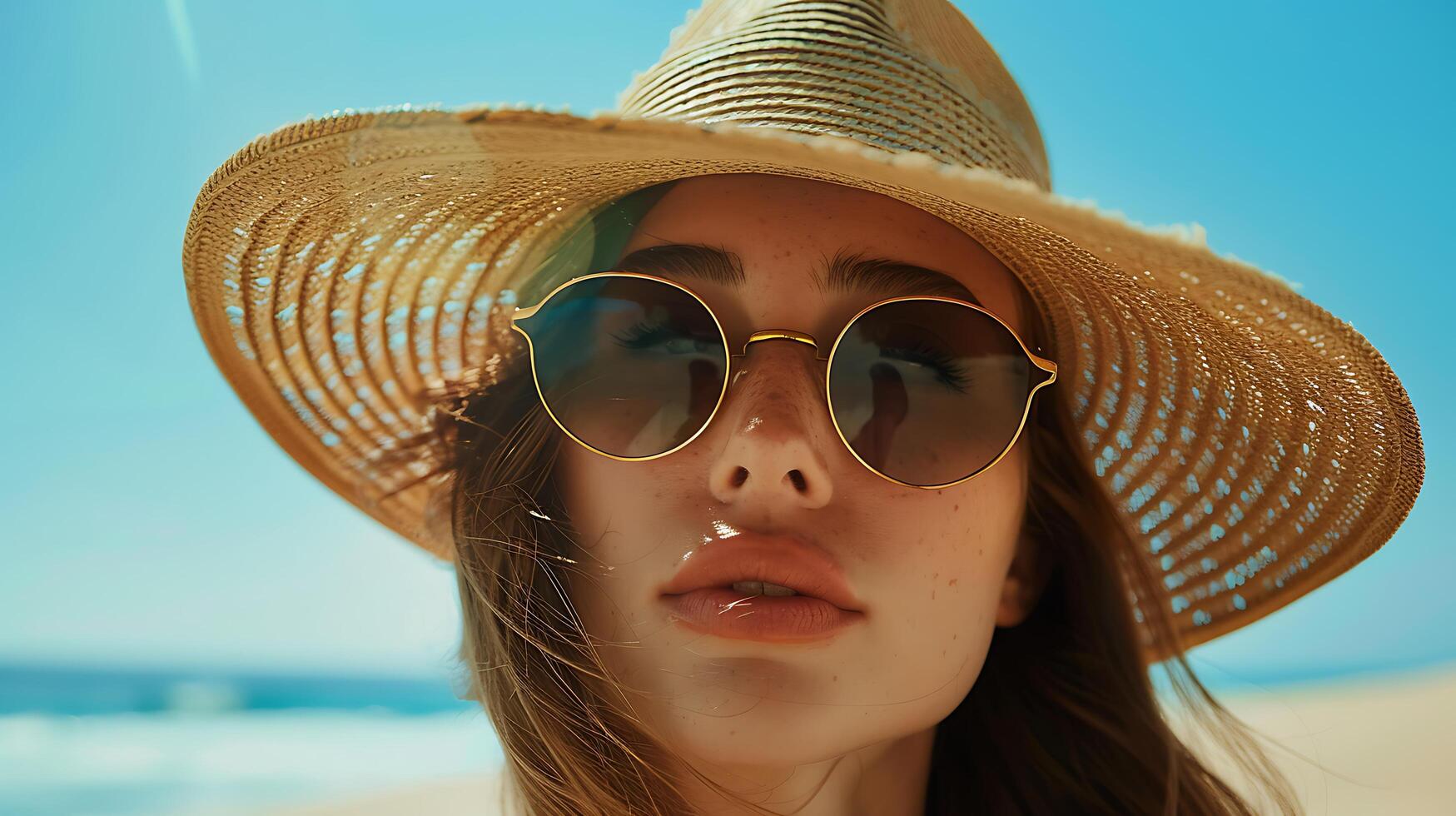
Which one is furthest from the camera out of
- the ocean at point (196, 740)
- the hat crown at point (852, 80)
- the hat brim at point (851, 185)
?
the ocean at point (196, 740)

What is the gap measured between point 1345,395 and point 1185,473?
322 mm

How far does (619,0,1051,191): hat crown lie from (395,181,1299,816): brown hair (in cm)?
19

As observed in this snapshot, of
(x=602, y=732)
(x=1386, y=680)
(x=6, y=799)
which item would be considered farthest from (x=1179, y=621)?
(x=1386, y=680)

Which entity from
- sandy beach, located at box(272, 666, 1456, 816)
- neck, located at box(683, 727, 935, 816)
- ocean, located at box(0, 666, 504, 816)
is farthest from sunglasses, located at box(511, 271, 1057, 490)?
ocean, located at box(0, 666, 504, 816)

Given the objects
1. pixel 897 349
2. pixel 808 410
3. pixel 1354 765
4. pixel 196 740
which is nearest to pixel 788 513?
pixel 808 410

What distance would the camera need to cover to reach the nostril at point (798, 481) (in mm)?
959

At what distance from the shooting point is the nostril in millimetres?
959

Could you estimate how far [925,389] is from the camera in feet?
3.26

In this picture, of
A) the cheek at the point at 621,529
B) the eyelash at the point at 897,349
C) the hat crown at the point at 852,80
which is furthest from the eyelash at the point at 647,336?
the hat crown at the point at 852,80

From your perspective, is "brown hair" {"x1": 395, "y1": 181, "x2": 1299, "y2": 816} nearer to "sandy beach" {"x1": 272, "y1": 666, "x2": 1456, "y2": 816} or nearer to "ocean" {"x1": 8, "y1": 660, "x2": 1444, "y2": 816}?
"sandy beach" {"x1": 272, "y1": 666, "x2": 1456, "y2": 816}

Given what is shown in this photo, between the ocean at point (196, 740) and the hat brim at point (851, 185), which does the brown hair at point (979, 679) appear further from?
the ocean at point (196, 740)

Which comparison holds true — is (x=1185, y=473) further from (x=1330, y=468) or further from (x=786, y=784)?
(x=786, y=784)

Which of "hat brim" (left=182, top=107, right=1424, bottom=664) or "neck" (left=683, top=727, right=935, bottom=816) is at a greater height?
"hat brim" (left=182, top=107, right=1424, bottom=664)

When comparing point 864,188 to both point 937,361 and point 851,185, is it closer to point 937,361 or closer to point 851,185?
point 851,185
